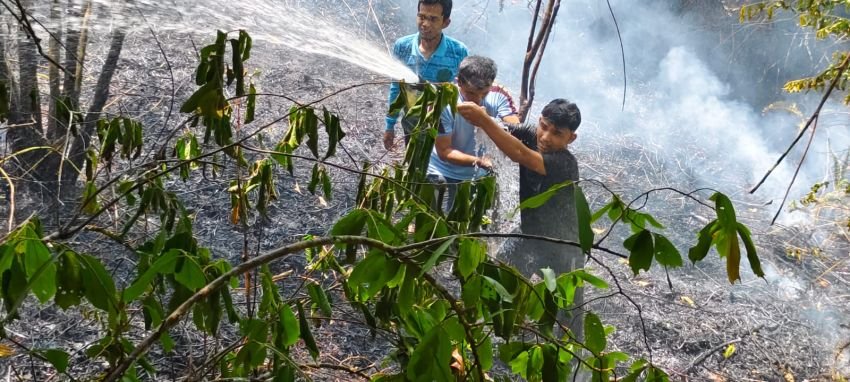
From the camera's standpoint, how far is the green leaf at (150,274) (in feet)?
3.46

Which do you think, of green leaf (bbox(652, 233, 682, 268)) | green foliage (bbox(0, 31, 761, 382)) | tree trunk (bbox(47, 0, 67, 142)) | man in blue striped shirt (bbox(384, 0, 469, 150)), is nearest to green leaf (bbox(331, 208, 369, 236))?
green foliage (bbox(0, 31, 761, 382))

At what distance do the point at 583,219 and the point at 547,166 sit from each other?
2.28 metres

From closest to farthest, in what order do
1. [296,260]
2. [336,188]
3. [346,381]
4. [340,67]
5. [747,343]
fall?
[346,381] → [296,260] → [747,343] → [336,188] → [340,67]

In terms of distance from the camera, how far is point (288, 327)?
3.97 ft

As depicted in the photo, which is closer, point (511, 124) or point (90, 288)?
point (90, 288)

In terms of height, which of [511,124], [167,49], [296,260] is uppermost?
[511,124]

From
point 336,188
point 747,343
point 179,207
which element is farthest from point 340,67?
point 179,207

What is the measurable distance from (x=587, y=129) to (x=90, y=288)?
7387 mm

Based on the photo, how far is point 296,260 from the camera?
404 cm

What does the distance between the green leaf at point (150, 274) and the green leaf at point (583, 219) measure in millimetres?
596

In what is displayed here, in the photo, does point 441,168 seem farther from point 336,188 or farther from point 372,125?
point 372,125

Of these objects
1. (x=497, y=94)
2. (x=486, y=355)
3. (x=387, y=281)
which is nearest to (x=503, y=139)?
(x=497, y=94)

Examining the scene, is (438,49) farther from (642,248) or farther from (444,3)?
(642,248)

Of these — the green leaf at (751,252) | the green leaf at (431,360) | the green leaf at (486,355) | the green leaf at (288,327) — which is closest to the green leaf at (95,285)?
the green leaf at (288,327)
